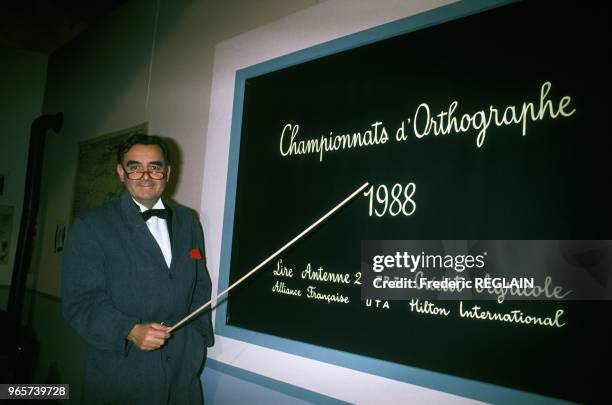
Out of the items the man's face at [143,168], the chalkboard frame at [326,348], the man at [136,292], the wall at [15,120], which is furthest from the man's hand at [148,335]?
the wall at [15,120]

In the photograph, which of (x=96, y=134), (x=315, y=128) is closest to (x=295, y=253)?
(x=315, y=128)

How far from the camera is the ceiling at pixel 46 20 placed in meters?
3.25

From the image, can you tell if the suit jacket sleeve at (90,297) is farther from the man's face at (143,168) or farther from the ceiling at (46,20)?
the ceiling at (46,20)

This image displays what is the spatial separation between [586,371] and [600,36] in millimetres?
869

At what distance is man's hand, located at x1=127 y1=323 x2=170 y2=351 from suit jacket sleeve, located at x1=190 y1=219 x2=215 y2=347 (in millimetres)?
298

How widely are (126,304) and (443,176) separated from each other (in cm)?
134

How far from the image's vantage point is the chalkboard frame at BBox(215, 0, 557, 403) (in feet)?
3.50

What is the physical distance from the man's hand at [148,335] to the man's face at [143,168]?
22.6 inches

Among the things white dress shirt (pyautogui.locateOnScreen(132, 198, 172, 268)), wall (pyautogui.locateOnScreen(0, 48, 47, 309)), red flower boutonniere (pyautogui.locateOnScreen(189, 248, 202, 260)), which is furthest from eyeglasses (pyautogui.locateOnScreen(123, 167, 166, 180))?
wall (pyautogui.locateOnScreen(0, 48, 47, 309))

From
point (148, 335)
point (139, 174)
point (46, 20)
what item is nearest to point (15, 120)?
point (46, 20)

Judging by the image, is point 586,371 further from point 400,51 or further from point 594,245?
point 400,51

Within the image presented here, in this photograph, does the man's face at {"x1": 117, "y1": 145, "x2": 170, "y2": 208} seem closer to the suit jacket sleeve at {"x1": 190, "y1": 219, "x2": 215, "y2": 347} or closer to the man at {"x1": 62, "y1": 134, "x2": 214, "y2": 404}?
the man at {"x1": 62, "y1": 134, "x2": 214, "y2": 404}

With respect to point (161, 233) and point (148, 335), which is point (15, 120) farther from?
point (148, 335)

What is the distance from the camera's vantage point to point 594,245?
3.06ft
